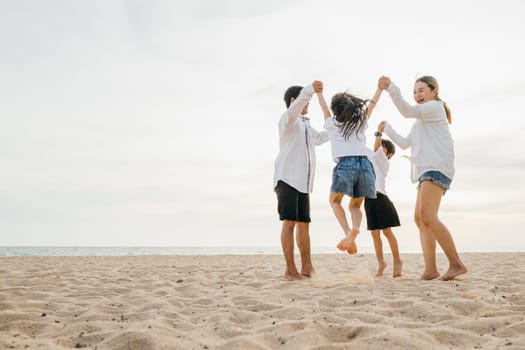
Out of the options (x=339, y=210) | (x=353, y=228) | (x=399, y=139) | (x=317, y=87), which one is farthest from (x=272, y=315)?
(x=399, y=139)

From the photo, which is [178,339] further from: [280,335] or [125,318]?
A: [125,318]

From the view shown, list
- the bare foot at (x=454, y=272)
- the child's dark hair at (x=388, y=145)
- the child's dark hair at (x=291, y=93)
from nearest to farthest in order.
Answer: the bare foot at (x=454, y=272) < the child's dark hair at (x=291, y=93) < the child's dark hair at (x=388, y=145)

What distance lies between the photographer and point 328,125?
192 inches

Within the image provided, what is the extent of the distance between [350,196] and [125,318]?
103 inches

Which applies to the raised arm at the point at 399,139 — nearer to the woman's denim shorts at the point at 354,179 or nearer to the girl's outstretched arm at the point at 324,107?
the woman's denim shorts at the point at 354,179

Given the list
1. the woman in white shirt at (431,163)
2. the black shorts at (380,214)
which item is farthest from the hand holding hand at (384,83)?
the black shorts at (380,214)

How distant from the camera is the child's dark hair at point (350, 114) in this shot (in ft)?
15.7

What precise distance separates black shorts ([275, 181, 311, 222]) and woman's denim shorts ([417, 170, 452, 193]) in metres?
1.31

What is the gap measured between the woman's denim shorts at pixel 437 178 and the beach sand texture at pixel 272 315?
990 millimetres

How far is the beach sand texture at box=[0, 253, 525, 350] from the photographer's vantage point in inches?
90.7

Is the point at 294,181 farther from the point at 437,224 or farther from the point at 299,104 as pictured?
the point at 437,224

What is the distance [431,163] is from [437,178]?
0.55 ft

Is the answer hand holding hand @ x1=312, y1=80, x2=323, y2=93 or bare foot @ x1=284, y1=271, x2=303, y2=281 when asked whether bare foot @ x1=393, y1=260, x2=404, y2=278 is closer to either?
bare foot @ x1=284, y1=271, x2=303, y2=281

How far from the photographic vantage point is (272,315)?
295 cm
